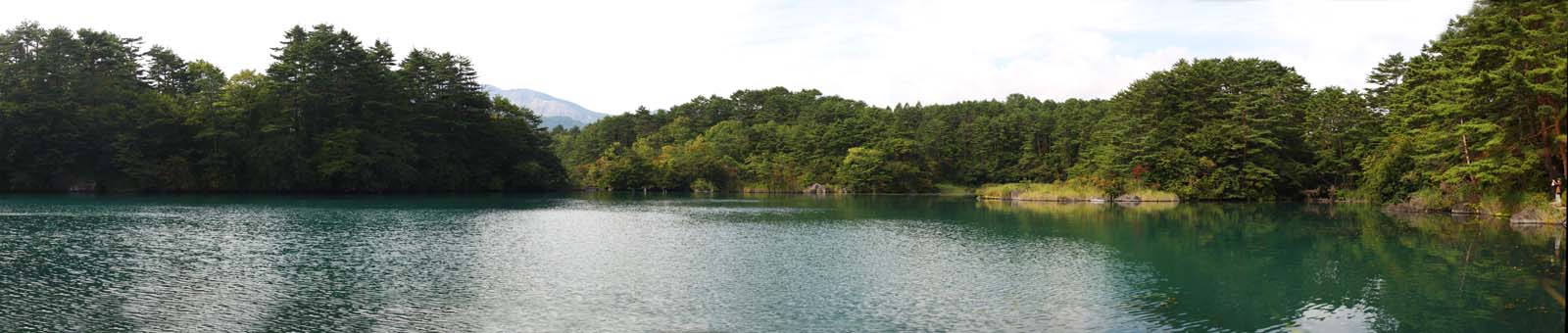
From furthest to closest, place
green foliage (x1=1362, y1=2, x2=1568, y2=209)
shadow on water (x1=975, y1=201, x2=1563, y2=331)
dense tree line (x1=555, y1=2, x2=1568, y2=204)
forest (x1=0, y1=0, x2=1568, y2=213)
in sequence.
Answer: forest (x1=0, y1=0, x2=1568, y2=213)
dense tree line (x1=555, y1=2, x2=1568, y2=204)
green foliage (x1=1362, y1=2, x2=1568, y2=209)
shadow on water (x1=975, y1=201, x2=1563, y2=331)

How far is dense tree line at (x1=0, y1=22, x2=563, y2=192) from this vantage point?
59281 millimetres

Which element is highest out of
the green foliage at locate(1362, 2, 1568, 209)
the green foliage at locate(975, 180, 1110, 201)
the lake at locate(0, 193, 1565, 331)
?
the green foliage at locate(1362, 2, 1568, 209)

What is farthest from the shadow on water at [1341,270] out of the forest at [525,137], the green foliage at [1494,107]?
the forest at [525,137]

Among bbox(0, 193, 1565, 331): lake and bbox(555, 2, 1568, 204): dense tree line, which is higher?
bbox(555, 2, 1568, 204): dense tree line

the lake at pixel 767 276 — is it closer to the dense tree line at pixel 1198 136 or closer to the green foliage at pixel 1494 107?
the green foliage at pixel 1494 107

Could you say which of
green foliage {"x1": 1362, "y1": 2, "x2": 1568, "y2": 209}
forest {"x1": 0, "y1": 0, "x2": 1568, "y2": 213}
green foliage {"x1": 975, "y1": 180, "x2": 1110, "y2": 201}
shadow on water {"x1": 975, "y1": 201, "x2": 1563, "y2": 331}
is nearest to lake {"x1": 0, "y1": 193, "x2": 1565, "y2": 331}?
shadow on water {"x1": 975, "y1": 201, "x2": 1563, "y2": 331}

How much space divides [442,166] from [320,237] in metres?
49.4

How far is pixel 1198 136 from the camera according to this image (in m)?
56.8

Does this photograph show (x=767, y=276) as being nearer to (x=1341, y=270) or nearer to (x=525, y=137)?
(x=1341, y=270)

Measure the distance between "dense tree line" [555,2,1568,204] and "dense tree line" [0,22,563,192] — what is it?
22.7 metres

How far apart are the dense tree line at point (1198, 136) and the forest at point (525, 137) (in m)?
0.21

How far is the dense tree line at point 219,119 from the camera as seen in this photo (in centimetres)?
5928

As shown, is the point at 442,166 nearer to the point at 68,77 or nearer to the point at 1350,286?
the point at 68,77

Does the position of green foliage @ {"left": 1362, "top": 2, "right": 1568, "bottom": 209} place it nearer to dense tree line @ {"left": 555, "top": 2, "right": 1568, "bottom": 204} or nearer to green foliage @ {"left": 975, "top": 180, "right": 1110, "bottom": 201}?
dense tree line @ {"left": 555, "top": 2, "right": 1568, "bottom": 204}
